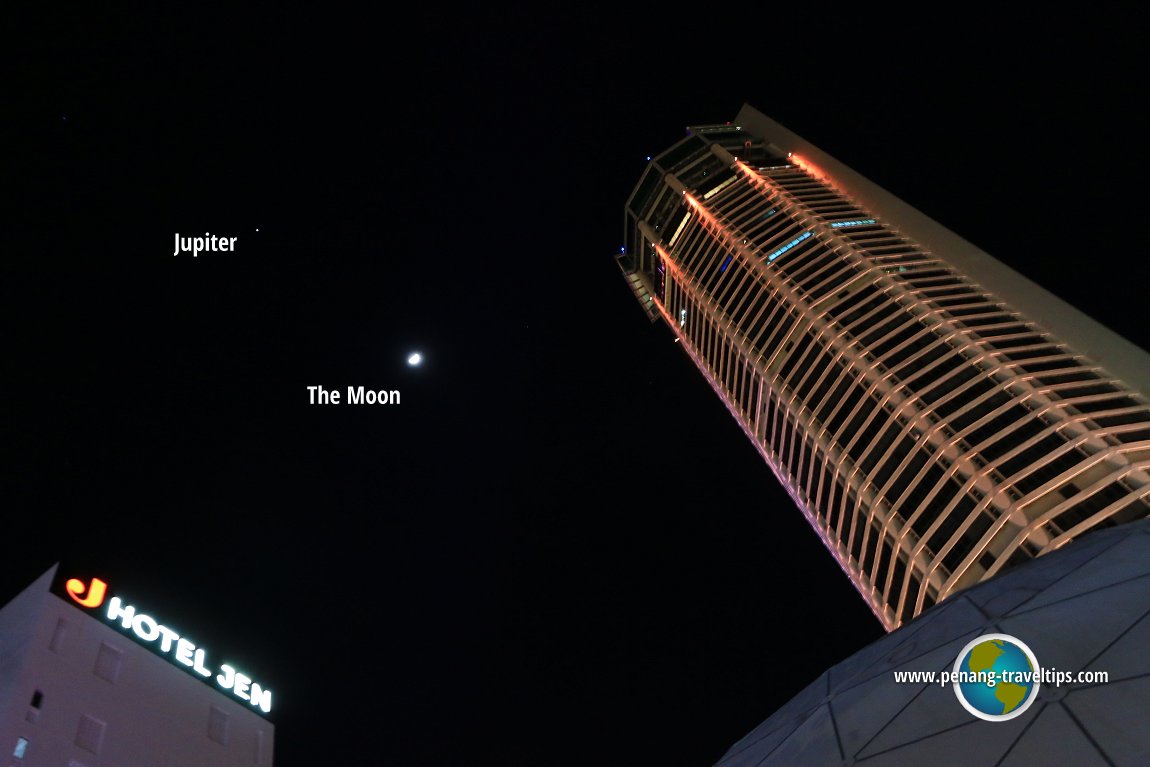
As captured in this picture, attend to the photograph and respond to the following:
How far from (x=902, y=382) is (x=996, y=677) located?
2120 inches

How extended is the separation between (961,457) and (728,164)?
198 ft

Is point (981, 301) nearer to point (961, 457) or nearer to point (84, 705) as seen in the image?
point (961, 457)

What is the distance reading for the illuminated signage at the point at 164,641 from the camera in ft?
75.8

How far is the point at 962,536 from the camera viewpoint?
52750 mm

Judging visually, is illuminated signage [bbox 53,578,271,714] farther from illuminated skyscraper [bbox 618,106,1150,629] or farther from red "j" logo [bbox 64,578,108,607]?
illuminated skyscraper [bbox 618,106,1150,629]

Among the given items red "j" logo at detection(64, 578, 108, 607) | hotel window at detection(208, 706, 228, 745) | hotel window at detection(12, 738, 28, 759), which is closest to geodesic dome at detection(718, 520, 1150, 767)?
hotel window at detection(12, 738, 28, 759)

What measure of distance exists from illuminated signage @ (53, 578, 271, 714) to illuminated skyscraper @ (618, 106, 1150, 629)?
136ft

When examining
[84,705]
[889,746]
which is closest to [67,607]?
[84,705]

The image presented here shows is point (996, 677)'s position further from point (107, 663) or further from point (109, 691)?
point (107, 663)

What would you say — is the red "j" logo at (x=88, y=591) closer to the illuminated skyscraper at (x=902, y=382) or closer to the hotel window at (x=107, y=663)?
the hotel window at (x=107, y=663)

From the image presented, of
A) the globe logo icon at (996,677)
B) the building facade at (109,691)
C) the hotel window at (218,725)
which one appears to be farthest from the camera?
the hotel window at (218,725)

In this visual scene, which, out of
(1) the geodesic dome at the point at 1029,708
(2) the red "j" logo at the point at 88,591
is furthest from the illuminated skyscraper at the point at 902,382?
(2) the red "j" logo at the point at 88,591

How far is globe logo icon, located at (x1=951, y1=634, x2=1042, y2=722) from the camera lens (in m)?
11.6

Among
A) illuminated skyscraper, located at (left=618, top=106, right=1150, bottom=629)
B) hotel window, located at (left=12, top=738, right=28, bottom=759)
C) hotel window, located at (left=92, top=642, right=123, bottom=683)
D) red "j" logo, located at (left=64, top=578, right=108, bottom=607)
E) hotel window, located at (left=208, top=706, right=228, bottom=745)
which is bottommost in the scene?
hotel window, located at (left=12, top=738, right=28, bottom=759)
